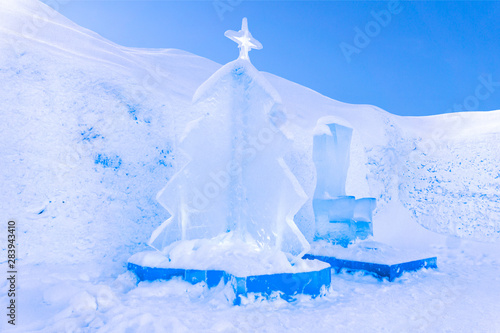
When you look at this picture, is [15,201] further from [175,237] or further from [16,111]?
[175,237]

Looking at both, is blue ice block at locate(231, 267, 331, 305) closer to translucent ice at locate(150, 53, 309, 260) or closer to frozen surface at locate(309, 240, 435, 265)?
translucent ice at locate(150, 53, 309, 260)

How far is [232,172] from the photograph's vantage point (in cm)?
740

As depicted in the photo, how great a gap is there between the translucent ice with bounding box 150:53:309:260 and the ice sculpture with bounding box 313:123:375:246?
307 cm

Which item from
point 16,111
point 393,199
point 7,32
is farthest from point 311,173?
point 7,32

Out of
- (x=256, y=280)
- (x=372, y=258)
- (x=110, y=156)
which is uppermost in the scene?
(x=110, y=156)

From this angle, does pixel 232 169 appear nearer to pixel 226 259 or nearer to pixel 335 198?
pixel 226 259

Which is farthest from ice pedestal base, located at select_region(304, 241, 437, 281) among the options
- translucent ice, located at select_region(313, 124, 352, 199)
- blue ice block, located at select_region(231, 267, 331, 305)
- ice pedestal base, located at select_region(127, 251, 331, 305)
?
blue ice block, located at select_region(231, 267, 331, 305)

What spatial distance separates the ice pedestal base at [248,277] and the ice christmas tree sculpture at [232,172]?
20.3 inches

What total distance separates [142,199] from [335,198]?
5.17 m

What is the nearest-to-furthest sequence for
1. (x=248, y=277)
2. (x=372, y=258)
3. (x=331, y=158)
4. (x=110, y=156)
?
(x=248, y=277) < (x=372, y=258) < (x=331, y=158) < (x=110, y=156)

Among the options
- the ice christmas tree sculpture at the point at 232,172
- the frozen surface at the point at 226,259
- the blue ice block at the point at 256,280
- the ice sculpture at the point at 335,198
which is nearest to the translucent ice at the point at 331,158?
the ice sculpture at the point at 335,198

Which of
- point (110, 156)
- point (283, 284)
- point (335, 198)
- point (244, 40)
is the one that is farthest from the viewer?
point (110, 156)

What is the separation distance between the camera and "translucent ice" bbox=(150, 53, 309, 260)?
6.87 metres

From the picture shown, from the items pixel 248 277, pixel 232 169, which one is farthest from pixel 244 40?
pixel 248 277
